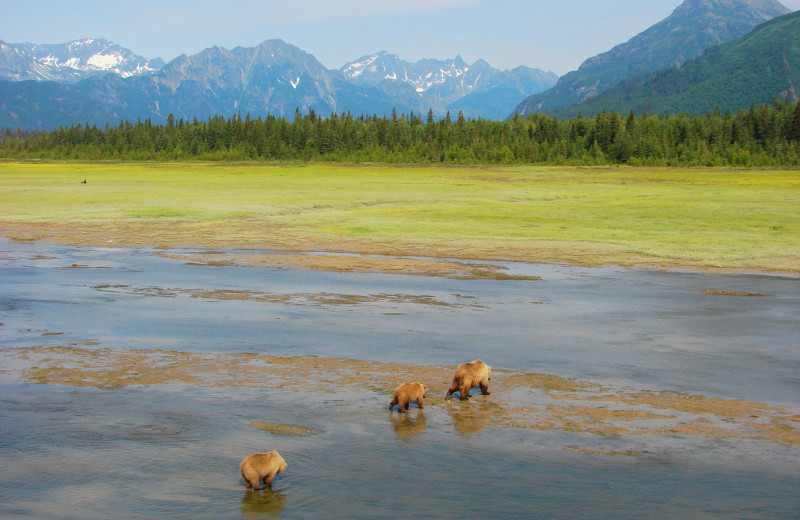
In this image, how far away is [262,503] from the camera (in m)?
9.09

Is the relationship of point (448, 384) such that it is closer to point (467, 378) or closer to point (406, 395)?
point (467, 378)

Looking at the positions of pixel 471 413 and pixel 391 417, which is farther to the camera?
pixel 471 413

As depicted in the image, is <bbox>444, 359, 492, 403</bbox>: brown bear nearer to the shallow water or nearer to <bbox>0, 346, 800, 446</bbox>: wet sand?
<bbox>0, 346, 800, 446</bbox>: wet sand

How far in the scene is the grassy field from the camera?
33.7m

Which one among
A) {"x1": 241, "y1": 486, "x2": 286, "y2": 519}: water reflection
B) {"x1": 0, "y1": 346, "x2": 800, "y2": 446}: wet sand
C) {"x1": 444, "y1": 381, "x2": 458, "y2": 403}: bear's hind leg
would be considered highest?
{"x1": 444, "y1": 381, "x2": 458, "y2": 403}: bear's hind leg

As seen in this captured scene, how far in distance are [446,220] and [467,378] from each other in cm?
3432

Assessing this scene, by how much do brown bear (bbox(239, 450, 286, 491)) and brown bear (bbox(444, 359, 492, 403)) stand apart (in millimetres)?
4004

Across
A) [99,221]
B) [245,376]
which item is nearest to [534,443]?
[245,376]

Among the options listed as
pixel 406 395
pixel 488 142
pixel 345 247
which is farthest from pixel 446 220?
pixel 488 142

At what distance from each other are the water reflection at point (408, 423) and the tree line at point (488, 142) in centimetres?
13430

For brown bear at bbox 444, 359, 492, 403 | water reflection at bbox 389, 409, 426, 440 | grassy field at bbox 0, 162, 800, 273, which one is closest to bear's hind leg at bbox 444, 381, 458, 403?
brown bear at bbox 444, 359, 492, 403

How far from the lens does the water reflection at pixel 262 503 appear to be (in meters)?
8.81

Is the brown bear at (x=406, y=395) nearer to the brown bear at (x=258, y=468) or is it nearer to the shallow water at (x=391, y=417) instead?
the shallow water at (x=391, y=417)

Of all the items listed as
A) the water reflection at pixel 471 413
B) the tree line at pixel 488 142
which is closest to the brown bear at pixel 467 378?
the water reflection at pixel 471 413
